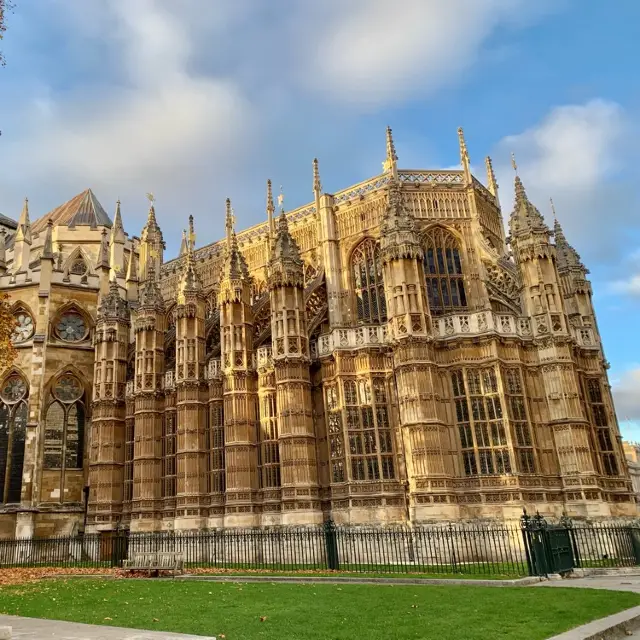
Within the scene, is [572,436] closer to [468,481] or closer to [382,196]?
[468,481]

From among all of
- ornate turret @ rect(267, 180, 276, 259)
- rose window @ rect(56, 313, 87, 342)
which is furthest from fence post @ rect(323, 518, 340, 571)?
rose window @ rect(56, 313, 87, 342)

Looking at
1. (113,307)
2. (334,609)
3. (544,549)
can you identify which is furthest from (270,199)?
(334,609)

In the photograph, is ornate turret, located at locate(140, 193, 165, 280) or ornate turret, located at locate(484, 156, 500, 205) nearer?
ornate turret, located at locate(484, 156, 500, 205)

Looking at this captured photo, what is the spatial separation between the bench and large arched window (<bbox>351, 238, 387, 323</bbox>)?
1407 cm

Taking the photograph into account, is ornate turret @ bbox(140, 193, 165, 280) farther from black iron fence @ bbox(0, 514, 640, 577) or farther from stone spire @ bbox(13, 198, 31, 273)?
black iron fence @ bbox(0, 514, 640, 577)

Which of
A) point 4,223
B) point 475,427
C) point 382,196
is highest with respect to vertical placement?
point 4,223

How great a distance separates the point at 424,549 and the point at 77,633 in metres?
15.2

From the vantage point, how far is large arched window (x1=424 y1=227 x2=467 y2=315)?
1145 inches

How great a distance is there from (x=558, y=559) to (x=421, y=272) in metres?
12.6

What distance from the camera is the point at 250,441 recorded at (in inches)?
1091

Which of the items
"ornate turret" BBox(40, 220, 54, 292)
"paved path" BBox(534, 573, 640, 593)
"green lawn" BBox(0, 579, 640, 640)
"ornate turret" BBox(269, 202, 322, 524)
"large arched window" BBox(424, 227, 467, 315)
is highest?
"ornate turret" BBox(40, 220, 54, 292)

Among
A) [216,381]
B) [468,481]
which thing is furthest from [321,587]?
[216,381]

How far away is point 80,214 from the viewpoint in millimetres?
49344

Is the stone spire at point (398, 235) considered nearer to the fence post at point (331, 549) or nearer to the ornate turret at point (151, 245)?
the fence post at point (331, 549)
